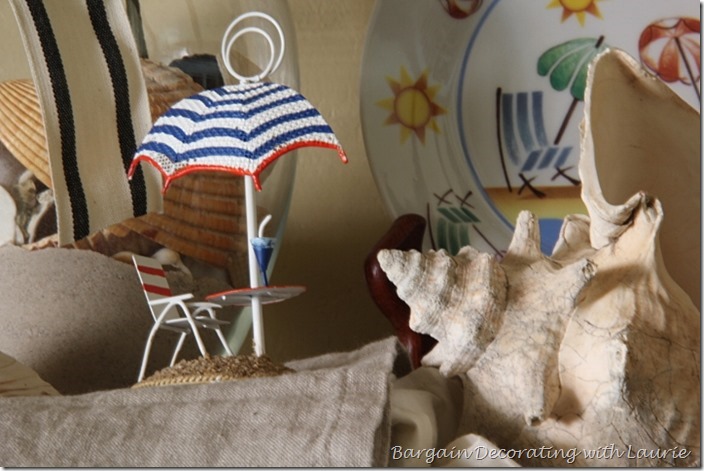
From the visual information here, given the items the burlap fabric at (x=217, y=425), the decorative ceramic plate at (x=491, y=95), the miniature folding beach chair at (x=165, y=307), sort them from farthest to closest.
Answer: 1. the decorative ceramic plate at (x=491, y=95)
2. the miniature folding beach chair at (x=165, y=307)
3. the burlap fabric at (x=217, y=425)

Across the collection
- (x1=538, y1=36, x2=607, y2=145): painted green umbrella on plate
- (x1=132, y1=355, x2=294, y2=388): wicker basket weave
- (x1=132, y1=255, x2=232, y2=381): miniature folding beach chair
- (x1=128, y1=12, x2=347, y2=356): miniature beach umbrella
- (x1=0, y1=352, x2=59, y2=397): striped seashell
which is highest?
(x1=538, y1=36, x2=607, y2=145): painted green umbrella on plate

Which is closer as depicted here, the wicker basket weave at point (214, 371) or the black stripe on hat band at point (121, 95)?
the wicker basket weave at point (214, 371)

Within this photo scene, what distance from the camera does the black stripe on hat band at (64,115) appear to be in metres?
0.45

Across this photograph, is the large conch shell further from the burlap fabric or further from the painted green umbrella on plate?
the painted green umbrella on plate

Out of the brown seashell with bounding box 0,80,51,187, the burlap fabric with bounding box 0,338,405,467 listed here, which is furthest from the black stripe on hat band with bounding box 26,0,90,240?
the burlap fabric with bounding box 0,338,405,467

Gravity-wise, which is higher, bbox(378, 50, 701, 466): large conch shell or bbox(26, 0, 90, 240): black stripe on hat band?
bbox(26, 0, 90, 240): black stripe on hat band

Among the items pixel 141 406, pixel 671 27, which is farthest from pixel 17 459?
pixel 671 27

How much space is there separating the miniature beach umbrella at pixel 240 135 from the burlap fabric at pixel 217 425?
0.07 metres

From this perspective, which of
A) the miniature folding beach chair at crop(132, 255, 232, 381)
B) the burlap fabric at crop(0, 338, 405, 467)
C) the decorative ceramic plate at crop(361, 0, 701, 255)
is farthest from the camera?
the decorative ceramic plate at crop(361, 0, 701, 255)

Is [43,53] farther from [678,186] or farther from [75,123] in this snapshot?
[678,186]

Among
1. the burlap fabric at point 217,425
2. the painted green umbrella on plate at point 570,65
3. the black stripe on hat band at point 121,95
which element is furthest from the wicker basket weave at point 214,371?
the painted green umbrella on plate at point 570,65

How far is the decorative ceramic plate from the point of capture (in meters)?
0.56

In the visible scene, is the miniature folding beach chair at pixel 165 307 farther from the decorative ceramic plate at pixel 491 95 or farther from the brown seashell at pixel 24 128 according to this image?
the decorative ceramic plate at pixel 491 95

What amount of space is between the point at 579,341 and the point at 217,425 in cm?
14
